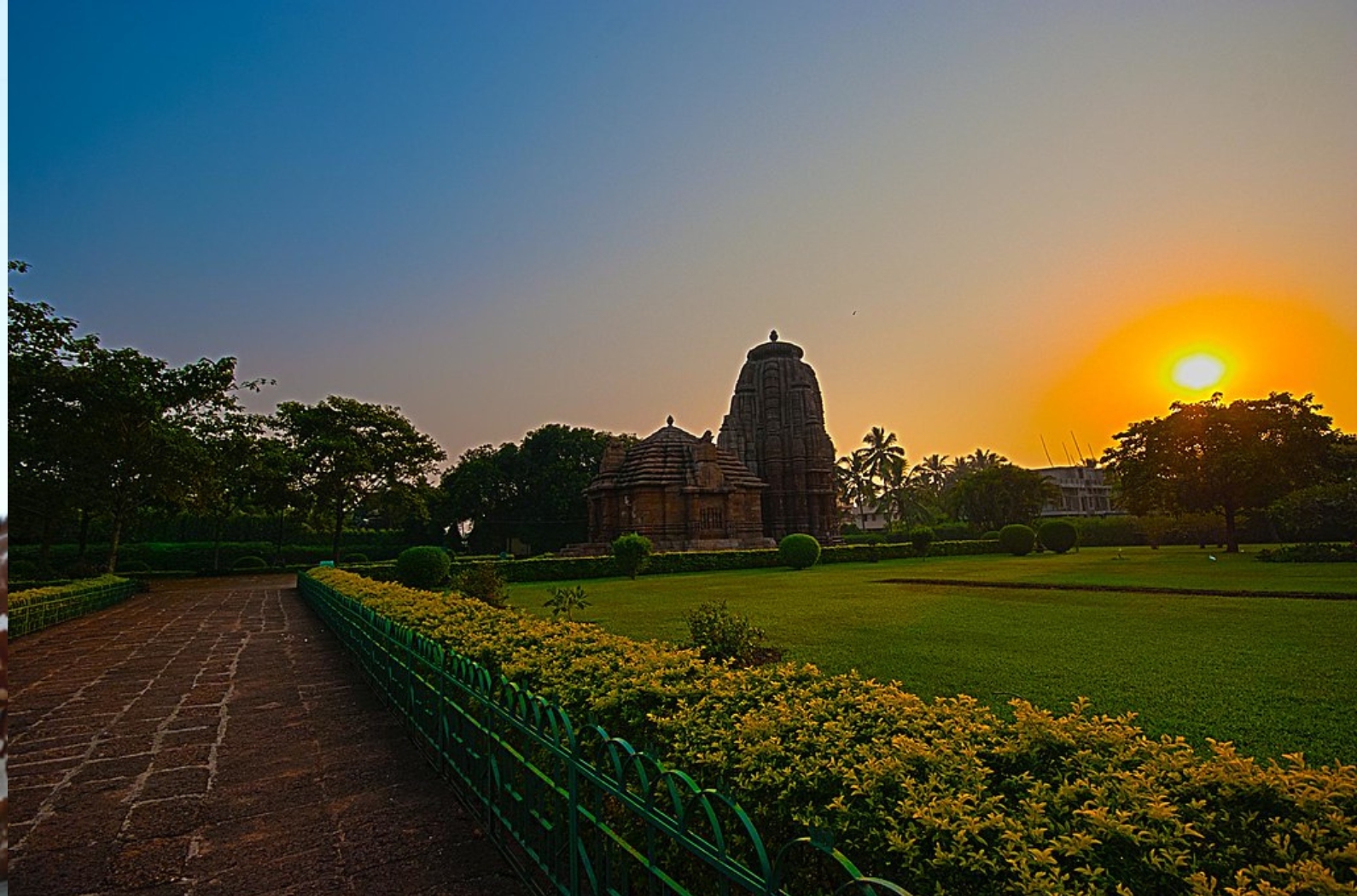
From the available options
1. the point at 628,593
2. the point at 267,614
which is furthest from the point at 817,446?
the point at 267,614

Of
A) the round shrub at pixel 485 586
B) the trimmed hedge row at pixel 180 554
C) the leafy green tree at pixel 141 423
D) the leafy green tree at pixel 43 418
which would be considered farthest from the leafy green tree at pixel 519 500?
the round shrub at pixel 485 586

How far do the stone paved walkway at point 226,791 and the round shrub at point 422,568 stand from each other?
11.6 meters

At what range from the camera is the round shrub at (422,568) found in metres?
19.9

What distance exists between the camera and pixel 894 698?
2939 mm

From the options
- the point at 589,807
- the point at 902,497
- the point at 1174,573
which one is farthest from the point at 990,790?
the point at 902,497

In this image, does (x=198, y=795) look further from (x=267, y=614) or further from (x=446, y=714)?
(x=267, y=614)

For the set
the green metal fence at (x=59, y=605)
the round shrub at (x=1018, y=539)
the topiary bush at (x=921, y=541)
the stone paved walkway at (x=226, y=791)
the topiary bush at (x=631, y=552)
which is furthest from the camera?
the round shrub at (x=1018, y=539)

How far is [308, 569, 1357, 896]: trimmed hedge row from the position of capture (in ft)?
5.21

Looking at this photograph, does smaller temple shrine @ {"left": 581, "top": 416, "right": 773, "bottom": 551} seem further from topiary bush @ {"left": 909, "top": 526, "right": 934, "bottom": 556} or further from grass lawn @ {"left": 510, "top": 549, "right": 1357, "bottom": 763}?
grass lawn @ {"left": 510, "top": 549, "right": 1357, "bottom": 763}

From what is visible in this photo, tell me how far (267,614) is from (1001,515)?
4402 cm

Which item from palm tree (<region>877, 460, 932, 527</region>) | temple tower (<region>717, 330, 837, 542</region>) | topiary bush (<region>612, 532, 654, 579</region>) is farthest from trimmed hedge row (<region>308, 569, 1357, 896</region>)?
palm tree (<region>877, 460, 932, 527</region>)

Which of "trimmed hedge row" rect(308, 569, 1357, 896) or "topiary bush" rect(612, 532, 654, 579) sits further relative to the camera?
"topiary bush" rect(612, 532, 654, 579)

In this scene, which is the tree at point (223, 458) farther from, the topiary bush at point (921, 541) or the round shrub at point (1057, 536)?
the round shrub at point (1057, 536)

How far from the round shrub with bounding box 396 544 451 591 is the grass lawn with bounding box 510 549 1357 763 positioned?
2.71 metres
